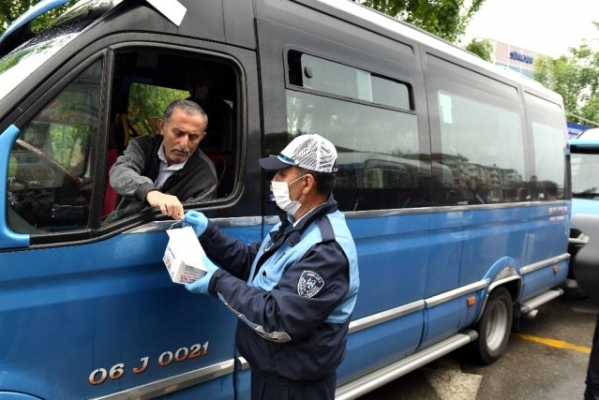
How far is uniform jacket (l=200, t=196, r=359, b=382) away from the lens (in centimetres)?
167

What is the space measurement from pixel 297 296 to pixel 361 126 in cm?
149

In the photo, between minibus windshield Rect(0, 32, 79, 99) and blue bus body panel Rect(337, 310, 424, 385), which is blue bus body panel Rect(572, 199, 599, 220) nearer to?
blue bus body panel Rect(337, 310, 424, 385)

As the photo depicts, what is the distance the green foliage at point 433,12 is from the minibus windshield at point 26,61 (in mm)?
5746

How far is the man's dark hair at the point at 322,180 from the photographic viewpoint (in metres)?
1.83

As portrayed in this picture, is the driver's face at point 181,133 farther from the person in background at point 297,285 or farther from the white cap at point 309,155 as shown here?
the white cap at point 309,155

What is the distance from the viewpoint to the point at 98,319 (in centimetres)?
179

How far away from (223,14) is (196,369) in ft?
5.35

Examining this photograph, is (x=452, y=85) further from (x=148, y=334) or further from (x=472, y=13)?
(x=472, y=13)

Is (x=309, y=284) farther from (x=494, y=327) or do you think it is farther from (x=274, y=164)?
(x=494, y=327)

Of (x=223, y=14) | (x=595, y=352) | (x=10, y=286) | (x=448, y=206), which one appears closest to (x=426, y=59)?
(x=448, y=206)

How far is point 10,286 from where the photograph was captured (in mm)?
1561

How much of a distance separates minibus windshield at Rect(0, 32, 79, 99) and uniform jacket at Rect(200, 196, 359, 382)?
0.87 meters

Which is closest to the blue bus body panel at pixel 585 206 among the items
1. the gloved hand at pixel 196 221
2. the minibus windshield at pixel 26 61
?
the gloved hand at pixel 196 221

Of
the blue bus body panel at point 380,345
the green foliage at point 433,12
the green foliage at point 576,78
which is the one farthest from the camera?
the green foliage at point 576,78
